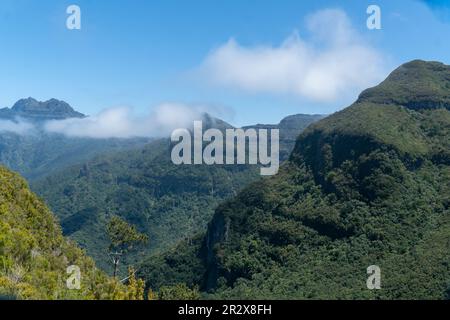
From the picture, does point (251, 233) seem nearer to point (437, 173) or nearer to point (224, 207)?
point (224, 207)

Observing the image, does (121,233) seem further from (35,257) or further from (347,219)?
(347,219)

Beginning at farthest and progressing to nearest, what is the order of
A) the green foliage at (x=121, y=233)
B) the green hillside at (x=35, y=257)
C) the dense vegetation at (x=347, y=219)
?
the dense vegetation at (x=347, y=219) < the green foliage at (x=121, y=233) < the green hillside at (x=35, y=257)

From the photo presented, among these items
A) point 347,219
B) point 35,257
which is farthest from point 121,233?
point 347,219

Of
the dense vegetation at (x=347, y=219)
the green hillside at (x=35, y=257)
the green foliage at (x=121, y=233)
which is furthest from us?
the dense vegetation at (x=347, y=219)

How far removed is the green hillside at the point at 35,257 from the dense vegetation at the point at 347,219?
44.7 m

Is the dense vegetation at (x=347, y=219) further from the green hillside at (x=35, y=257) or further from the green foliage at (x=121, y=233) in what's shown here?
the green hillside at (x=35, y=257)

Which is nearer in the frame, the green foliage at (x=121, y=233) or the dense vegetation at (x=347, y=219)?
the green foliage at (x=121, y=233)

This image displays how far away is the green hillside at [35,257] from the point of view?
62.2 ft

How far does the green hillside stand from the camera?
18953 millimetres

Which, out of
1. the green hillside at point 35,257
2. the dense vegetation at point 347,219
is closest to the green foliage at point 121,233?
the green hillside at point 35,257

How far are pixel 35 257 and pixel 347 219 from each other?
7110 centimetres

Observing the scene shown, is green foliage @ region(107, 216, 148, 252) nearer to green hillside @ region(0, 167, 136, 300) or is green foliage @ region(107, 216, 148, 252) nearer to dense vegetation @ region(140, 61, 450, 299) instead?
green hillside @ region(0, 167, 136, 300)
